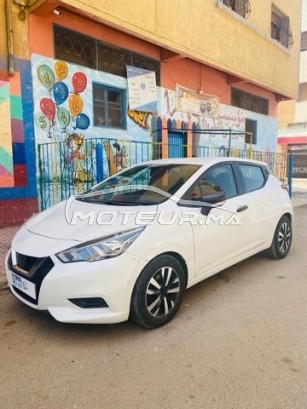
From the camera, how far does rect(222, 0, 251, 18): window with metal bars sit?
35.0 ft

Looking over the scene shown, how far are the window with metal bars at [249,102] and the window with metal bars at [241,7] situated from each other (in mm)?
2465

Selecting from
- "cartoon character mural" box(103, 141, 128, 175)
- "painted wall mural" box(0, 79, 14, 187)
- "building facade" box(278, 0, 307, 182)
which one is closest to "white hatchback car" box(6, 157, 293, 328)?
"painted wall mural" box(0, 79, 14, 187)

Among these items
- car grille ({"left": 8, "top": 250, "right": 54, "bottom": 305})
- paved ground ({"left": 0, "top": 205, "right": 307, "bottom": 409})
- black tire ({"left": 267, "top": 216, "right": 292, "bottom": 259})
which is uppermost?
car grille ({"left": 8, "top": 250, "right": 54, "bottom": 305})

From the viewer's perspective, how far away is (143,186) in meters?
3.71

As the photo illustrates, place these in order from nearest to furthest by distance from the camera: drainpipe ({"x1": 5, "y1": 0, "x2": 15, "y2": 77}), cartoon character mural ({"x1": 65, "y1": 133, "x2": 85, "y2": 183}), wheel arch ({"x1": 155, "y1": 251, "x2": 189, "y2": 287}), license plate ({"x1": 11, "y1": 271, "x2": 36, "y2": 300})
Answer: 1. license plate ({"x1": 11, "y1": 271, "x2": 36, "y2": 300})
2. wheel arch ({"x1": 155, "y1": 251, "x2": 189, "y2": 287})
3. drainpipe ({"x1": 5, "y1": 0, "x2": 15, "y2": 77})
4. cartoon character mural ({"x1": 65, "y1": 133, "x2": 85, "y2": 183})

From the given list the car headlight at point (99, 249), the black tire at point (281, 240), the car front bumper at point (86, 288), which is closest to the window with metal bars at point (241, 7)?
the black tire at point (281, 240)

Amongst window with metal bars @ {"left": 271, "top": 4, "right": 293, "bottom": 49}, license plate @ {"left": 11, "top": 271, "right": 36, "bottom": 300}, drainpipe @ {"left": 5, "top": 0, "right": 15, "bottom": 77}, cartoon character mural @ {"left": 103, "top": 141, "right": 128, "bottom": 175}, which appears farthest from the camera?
window with metal bars @ {"left": 271, "top": 4, "right": 293, "bottom": 49}

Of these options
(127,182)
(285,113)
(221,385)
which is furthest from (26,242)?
(285,113)

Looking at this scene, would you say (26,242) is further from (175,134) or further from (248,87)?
(248,87)

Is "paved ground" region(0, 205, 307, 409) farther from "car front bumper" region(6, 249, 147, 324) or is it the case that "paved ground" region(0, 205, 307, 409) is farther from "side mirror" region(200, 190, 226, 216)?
"side mirror" region(200, 190, 226, 216)

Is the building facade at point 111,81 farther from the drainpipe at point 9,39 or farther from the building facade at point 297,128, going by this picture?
the building facade at point 297,128

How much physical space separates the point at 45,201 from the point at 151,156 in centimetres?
340

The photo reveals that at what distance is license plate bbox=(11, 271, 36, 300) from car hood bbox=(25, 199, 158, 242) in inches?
16.7

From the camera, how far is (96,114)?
306 inches
